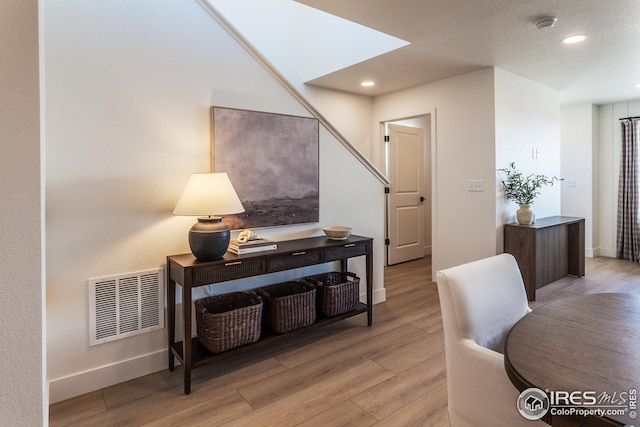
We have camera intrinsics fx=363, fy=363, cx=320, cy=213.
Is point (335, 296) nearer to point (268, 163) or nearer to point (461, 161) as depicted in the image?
point (268, 163)

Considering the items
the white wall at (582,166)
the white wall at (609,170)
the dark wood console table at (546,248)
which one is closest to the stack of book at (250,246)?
the dark wood console table at (546,248)

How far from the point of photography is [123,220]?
2.20 metres

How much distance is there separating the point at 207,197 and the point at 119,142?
2.04 feet

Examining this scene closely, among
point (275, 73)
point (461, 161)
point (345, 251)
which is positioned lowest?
point (345, 251)

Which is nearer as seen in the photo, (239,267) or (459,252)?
(239,267)

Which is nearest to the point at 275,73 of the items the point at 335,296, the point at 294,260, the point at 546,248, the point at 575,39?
the point at 294,260

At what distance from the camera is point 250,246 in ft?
7.93

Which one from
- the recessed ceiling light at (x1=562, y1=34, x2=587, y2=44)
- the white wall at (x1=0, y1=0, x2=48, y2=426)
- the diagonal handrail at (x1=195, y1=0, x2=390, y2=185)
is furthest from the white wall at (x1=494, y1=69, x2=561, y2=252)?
the white wall at (x1=0, y1=0, x2=48, y2=426)

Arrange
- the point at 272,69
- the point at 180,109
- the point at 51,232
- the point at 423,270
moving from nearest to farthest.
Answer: the point at 51,232
the point at 180,109
the point at 272,69
the point at 423,270

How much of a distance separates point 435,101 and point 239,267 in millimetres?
3178

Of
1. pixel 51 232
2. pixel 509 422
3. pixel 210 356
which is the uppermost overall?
pixel 51 232

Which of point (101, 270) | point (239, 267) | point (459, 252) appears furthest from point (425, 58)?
point (101, 270)

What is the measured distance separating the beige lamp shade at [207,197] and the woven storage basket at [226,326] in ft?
2.04

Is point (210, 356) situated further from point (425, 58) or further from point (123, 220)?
point (425, 58)
